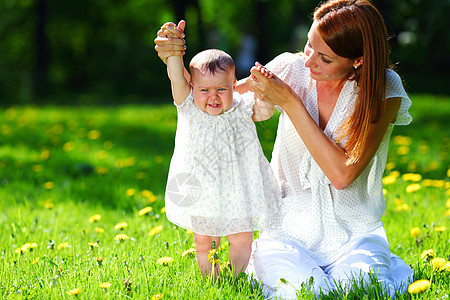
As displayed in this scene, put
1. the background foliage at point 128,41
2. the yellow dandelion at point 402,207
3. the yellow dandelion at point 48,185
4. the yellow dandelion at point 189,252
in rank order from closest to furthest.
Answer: the yellow dandelion at point 189,252 < the yellow dandelion at point 402,207 < the yellow dandelion at point 48,185 < the background foliage at point 128,41

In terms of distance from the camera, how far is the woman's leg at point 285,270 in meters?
2.17

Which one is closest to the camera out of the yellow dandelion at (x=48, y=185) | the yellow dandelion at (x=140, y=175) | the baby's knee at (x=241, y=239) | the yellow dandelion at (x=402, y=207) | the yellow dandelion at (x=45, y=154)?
the baby's knee at (x=241, y=239)

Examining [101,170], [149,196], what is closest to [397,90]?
[149,196]

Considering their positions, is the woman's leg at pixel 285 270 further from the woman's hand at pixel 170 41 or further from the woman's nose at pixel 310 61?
the woman's hand at pixel 170 41

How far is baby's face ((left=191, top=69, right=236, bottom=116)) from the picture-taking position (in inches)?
82.4

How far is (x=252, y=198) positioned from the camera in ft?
7.36

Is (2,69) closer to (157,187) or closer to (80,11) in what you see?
(80,11)

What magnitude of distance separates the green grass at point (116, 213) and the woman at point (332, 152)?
0.16 metres

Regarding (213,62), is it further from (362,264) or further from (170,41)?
(362,264)

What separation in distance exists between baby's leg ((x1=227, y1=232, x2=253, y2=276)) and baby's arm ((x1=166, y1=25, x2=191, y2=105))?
2.09 ft

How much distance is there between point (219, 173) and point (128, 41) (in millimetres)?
18979

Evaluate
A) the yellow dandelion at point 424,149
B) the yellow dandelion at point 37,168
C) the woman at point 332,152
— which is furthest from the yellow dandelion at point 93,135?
the woman at point 332,152

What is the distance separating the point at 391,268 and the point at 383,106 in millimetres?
748

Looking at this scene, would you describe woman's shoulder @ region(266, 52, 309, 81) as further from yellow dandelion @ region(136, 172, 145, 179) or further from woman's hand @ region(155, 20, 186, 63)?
yellow dandelion @ region(136, 172, 145, 179)
